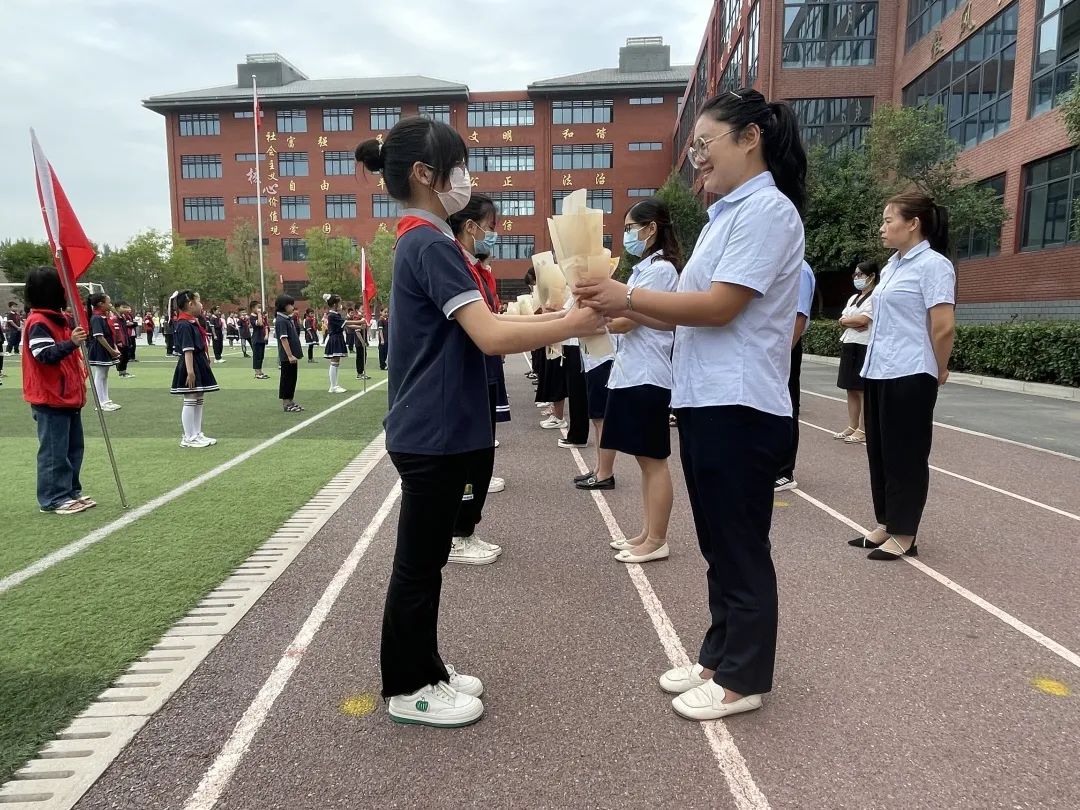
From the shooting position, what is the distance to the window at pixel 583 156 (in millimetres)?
60844

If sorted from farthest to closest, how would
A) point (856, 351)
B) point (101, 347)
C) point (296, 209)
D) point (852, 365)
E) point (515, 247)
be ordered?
point (296, 209) < point (515, 247) < point (101, 347) < point (852, 365) < point (856, 351)

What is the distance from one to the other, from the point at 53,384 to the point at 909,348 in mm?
5847

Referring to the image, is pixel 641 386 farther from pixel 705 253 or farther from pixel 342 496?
pixel 342 496

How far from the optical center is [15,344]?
89.8 feet

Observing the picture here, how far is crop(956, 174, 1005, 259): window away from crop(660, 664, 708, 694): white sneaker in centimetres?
2071

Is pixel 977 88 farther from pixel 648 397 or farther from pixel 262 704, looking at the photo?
pixel 262 704

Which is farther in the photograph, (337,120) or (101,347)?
(337,120)

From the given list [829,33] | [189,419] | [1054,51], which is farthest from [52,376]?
[829,33]

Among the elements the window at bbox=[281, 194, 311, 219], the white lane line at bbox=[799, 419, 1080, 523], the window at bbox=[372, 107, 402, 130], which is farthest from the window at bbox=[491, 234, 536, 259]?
the white lane line at bbox=[799, 419, 1080, 523]

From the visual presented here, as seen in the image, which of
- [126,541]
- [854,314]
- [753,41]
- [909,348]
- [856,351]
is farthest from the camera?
[753,41]

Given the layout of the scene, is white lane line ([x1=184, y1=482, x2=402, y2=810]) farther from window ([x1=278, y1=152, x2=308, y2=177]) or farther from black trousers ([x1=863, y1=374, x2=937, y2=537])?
window ([x1=278, y1=152, x2=308, y2=177])

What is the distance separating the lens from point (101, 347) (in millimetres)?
10906

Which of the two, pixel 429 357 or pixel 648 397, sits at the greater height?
pixel 429 357

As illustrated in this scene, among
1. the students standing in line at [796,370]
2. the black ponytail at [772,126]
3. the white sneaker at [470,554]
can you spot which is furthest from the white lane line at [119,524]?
the students standing in line at [796,370]
